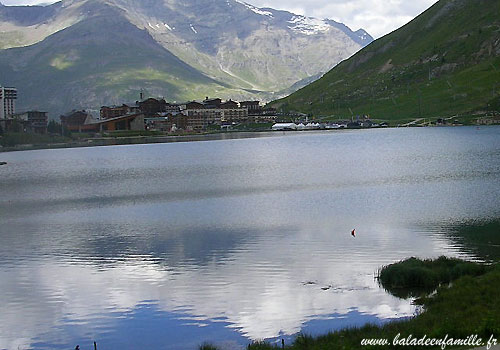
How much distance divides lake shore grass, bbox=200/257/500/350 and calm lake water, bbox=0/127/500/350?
6.14ft

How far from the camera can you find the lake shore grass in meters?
25.3

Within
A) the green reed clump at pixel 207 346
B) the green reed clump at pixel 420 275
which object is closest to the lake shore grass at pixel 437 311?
the green reed clump at pixel 420 275

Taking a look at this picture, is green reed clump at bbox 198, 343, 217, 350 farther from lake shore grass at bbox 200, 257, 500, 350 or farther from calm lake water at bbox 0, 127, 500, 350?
lake shore grass at bbox 200, 257, 500, 350

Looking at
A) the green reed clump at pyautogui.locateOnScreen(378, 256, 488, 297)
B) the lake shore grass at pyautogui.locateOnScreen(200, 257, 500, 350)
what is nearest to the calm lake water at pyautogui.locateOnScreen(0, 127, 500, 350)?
the green reed clump at pyautogui.locateOnScreen(378, 256, 488, 297)

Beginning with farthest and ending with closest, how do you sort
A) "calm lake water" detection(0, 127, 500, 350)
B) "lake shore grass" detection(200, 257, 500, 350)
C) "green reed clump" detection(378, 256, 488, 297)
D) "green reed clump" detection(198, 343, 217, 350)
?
1. "green reed clump" detection(378, 256, 488, 297)
2. "calm lake water" detection(0, 127, 500, 350)
3. "green reed clump" detection(198, 343, 217, 350)
4. "lake shore grass" detection(200, 257, 500, 350)

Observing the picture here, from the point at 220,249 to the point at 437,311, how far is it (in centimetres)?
2390

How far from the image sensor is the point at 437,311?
104 feet

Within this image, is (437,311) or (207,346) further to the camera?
(437,311)

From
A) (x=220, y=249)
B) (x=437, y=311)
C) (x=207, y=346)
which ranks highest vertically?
(x=437, y=311)

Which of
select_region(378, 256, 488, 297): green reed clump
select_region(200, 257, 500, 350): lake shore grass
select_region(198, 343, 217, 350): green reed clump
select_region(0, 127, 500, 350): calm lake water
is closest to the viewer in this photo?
select_region(200, 257, 500, 350): lake shore grass

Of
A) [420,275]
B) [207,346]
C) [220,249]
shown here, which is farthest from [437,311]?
[220,249]

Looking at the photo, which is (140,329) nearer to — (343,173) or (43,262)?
(43,262)

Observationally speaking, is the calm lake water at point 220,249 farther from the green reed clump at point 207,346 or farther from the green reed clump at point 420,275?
the green reed clump at point 420,275

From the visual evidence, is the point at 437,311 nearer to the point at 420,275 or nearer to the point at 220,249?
the point at 420,275
